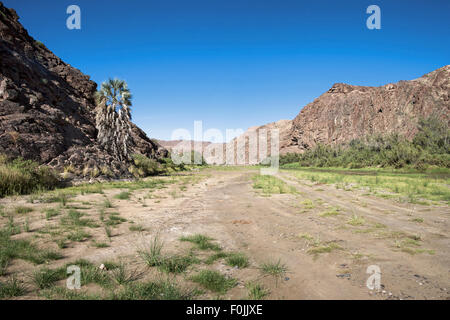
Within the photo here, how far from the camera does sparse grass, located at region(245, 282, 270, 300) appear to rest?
3125mm

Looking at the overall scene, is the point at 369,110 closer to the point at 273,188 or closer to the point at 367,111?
the point at 367,111

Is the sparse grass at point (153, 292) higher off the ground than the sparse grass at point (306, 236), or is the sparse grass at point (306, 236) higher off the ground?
the sparse grass at point (153, 292)

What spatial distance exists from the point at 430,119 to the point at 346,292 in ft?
348

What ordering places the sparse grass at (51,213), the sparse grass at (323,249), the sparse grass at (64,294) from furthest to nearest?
the sparse grass at (51,213)
the sparse grass at (323,249)
the sparse grass at (64,294)

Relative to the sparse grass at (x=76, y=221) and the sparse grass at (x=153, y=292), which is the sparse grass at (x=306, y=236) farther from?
the sparse grass at (x=76, y=221)

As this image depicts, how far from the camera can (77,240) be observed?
534 centimetres

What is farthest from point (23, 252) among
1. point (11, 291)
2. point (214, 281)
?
point (214, 281)

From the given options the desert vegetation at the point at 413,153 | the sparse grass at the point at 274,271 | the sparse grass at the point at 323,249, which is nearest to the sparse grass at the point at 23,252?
the sparse grass at the point at 274,271

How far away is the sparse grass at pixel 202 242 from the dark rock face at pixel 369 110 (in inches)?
4348

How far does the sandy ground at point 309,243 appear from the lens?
3.45 meters

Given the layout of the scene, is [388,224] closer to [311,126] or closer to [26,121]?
[26,121]

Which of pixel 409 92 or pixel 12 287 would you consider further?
pixel 409 92

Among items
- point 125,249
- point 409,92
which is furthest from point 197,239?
point 409,92

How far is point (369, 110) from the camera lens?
107 m
